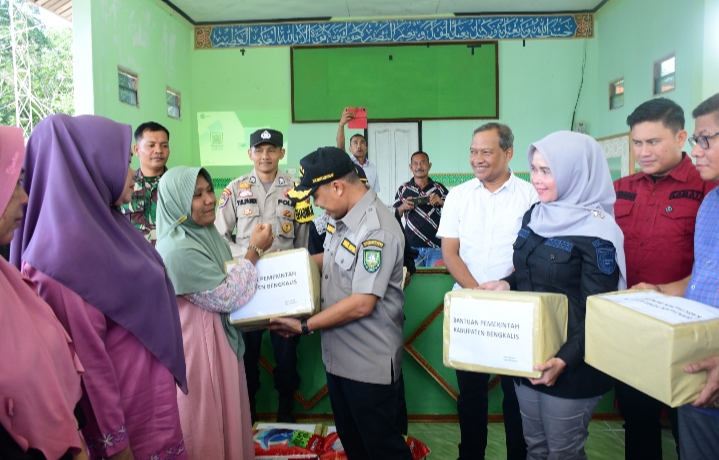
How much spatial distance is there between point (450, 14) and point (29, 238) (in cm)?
682

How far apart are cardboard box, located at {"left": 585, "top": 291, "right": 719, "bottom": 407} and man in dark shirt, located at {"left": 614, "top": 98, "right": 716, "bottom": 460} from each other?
61 cm

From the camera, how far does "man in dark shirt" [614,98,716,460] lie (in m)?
1.93

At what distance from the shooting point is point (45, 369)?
1.02 m

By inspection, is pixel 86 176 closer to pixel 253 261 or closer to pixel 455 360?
pixel 253 261

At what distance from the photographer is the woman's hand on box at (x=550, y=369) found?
59.7 inches

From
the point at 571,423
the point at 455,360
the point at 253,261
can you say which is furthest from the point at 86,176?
the point at 571,423

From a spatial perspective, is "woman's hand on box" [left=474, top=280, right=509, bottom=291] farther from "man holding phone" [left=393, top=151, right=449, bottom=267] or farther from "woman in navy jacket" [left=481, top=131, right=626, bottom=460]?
"man holding phone" [left=393, top=151, right=449, bottom=267]

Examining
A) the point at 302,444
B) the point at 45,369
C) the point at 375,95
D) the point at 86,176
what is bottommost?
the point at 302,444

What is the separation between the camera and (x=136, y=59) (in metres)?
5.43

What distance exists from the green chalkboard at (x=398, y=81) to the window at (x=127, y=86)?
7.56 ft

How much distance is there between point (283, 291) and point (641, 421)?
1.58 meters

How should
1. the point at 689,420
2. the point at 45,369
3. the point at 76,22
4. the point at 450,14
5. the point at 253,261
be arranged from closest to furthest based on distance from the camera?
the point at 45,369 < the point at 689,420 < the point at 253,261 < the point at 76,22 < the point at 450,14

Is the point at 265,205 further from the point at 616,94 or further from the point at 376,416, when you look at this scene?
the point at 616,94

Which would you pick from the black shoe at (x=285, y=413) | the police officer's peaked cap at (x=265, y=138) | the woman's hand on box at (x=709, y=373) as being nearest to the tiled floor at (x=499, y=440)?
the black shoe at (x=285, y=413)
